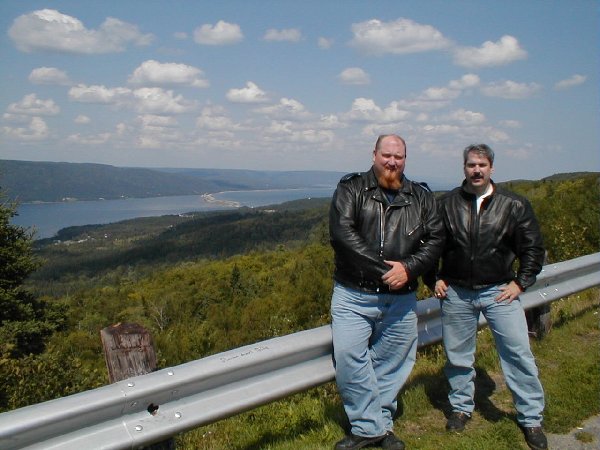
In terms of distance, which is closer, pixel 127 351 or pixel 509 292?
pixel 127 351

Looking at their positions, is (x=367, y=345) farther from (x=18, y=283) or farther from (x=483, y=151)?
(x=18, y=283)

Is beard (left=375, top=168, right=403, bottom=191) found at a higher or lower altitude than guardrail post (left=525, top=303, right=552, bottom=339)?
higher

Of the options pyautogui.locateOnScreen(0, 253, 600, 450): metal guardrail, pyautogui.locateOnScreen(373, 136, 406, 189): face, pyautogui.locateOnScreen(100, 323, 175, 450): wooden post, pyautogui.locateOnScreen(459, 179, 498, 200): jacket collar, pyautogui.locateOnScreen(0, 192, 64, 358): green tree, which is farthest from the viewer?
pyautogui.locateOnScreen(0, 192, 64, 358): green tree

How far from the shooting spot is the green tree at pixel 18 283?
21.6 metres

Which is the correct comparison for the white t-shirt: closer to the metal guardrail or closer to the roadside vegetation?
the metal guardrail

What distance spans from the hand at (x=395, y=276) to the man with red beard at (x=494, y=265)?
1.84ft

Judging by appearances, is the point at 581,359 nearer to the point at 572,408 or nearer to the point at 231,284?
the point at 572,408

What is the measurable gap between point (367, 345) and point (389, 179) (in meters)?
0.93

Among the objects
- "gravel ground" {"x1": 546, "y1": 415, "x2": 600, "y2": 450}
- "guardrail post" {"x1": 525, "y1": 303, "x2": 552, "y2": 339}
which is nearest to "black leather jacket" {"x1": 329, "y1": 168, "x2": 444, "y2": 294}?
"gravel ground" {"x1": 546, "y1": 415, "x2": 600, "y2": 450}

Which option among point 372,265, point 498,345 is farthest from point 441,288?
point 372,265

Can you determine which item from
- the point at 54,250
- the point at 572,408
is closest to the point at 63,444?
the point at 572,408

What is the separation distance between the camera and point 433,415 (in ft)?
11.7

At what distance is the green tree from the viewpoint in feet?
70.8

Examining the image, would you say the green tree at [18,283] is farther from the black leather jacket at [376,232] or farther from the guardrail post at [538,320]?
the black leather jacket at [376,232]
